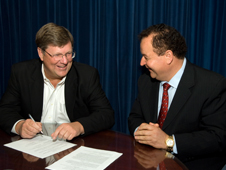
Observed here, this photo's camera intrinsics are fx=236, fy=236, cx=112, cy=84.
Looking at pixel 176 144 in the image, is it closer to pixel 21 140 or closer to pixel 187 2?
pixel 21 140

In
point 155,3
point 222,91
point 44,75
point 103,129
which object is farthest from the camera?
point 155,3

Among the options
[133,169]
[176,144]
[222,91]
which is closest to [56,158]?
[133,169]

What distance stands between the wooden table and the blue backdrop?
4.05 ft

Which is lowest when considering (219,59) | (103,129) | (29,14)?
(103,129)

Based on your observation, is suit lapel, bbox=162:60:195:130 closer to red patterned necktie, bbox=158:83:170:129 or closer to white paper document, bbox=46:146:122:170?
red patterned necktie, bbox=158:83:170:129

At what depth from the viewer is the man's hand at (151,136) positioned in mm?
1702

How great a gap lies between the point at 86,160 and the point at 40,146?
1.37ft

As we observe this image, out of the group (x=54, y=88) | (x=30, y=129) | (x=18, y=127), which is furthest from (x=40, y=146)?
(x=54, y=88)

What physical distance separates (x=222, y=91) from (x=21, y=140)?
1.65 m

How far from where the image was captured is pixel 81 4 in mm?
3100

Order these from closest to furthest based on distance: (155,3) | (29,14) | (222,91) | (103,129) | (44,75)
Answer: (222,91), (103,129), (44,75), (155,3), (29,14)

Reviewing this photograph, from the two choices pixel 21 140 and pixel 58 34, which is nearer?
pixel 21 140

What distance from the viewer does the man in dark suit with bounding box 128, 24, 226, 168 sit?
70.8 inches

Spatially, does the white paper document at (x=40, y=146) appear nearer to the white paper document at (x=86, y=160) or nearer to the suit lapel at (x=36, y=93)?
the white paper document at (x=86, y=160)
